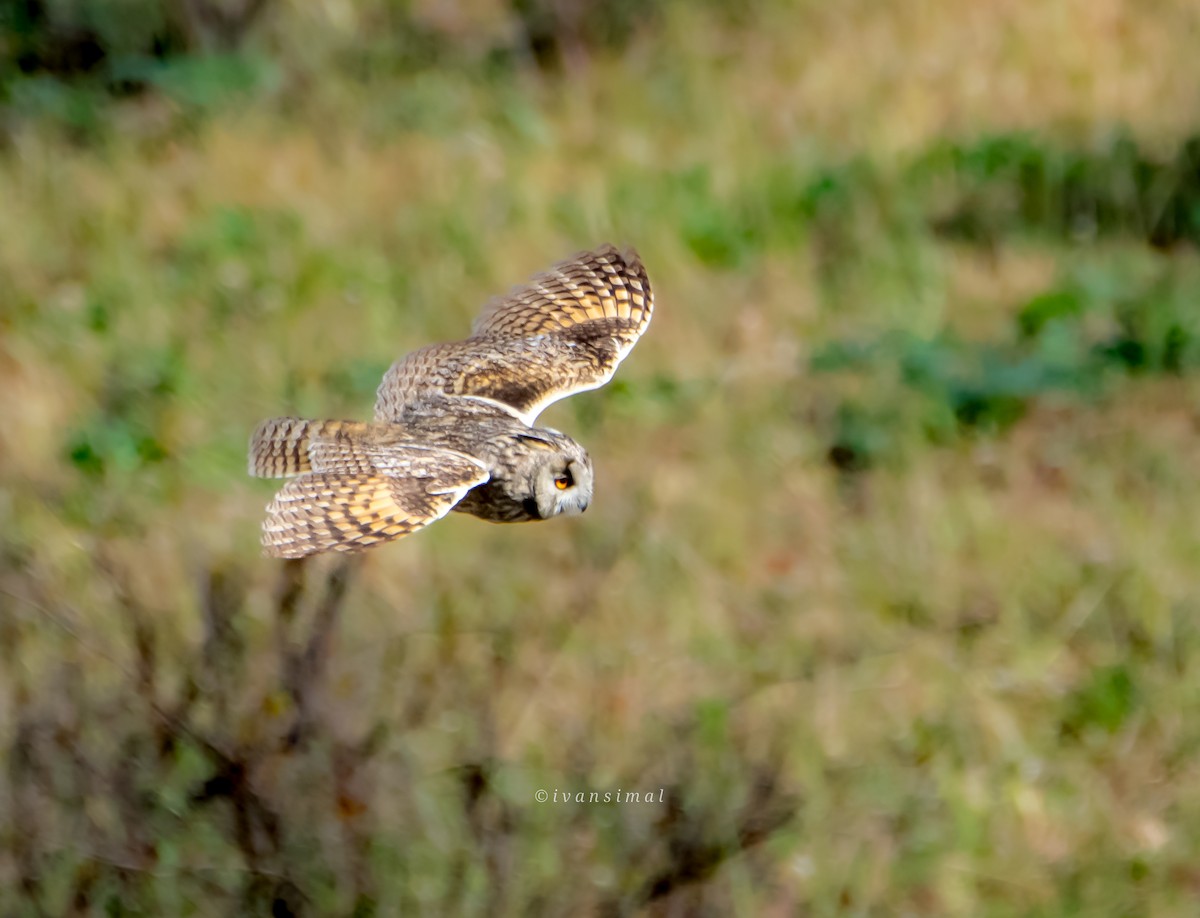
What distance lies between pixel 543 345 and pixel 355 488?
0.66 metres

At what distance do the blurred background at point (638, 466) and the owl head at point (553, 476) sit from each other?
1162 millimetres

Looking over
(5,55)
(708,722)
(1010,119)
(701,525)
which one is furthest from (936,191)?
(5,55)

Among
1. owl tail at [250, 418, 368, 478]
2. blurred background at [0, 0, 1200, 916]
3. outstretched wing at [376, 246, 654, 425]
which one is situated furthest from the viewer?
blurred background at [0, 0, 1200, 916]

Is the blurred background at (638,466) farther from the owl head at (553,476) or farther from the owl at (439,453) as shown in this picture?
the owl head at (553,476)

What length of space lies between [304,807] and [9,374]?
3622mm

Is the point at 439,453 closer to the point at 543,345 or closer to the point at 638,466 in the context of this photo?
the point at 543,345

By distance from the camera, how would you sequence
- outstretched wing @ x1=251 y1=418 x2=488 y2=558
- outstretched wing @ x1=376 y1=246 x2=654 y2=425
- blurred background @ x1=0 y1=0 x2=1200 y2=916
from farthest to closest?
blurred background @ x1=0 y1=0 x2=1200 y2=916 < outstretched wing @ x1=376 y1=246 x2=654 y2=425 < outstretched wing @ x1=251 y1=418 x2=488 y2=558

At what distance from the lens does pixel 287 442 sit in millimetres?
2293

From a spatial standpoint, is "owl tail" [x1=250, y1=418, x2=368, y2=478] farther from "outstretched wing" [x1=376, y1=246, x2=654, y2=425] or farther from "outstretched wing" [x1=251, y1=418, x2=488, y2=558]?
"outstretched wing" [x1=376, y1=246, x2=654, y2=425]

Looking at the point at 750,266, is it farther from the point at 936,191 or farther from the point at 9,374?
the point at 9,374

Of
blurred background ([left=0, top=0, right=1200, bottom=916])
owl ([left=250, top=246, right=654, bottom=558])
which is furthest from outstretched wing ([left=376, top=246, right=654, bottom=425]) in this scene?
blurred background ([left=0, top=0, right=1200, bottom=916])

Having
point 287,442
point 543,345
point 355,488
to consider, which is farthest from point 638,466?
point 355,488

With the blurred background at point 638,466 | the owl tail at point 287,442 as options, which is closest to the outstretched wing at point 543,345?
the owl tail at point 287,442

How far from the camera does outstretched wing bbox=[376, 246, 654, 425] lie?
2.55 m
